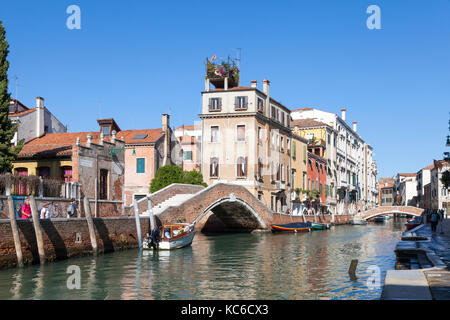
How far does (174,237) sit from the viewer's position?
22.0 metres

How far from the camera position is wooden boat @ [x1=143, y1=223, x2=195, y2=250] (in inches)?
844

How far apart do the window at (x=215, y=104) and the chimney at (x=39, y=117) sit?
38.8 feet

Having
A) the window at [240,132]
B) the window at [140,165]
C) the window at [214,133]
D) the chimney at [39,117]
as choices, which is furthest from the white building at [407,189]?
the chimney at [39,117]

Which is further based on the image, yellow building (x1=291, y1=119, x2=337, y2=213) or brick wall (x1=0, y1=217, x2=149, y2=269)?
yellow building (x1=291, y1=119, x2=337, y2=213)

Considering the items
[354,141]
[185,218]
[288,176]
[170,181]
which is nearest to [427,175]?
[354,141]

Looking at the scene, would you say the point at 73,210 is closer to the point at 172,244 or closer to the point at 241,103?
the point at 172,244

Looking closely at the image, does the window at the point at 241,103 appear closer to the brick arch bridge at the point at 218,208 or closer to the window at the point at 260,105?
the window at the point at 260,105

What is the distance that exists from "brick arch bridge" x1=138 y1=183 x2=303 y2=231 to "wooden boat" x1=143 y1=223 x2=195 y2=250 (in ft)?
4.76

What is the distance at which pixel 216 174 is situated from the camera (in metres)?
39.0

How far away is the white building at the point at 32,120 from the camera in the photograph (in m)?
31.2

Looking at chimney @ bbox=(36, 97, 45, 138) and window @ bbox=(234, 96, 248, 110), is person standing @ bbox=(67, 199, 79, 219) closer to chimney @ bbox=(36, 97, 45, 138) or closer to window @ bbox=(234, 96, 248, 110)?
chimney @ bbox=(36, 97, 45, 138)

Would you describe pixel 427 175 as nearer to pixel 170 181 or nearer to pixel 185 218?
pixel 170 181

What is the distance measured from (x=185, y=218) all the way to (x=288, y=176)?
753 inches

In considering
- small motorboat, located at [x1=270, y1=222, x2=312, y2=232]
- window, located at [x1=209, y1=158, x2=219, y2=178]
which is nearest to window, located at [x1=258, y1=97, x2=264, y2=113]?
window, located at [x1=209, y1=158, x2=219, y2=178]
